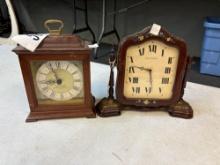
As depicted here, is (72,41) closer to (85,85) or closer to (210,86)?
(85,85)

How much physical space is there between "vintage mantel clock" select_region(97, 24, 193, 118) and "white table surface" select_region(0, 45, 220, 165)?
0.05 meters

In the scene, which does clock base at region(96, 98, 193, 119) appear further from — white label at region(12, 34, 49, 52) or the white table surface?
white label at region(12, 34, 49, 52)

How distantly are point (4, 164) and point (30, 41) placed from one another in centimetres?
45

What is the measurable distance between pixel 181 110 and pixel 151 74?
216 mm

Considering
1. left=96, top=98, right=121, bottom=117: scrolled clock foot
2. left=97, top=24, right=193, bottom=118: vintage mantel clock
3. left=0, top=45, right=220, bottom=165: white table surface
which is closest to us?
left=0, top=45, right=220, bottom=165: white table surface

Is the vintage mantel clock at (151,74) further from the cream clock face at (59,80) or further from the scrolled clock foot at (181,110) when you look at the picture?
the cream clock face at (59,80)

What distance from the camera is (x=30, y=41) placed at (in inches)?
35.3

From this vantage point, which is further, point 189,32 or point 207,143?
point 189,32

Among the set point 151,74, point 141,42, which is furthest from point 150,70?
point 141,42

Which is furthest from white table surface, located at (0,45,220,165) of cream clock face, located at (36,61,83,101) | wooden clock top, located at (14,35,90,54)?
wooden clock top, located at (14,35,90,54)

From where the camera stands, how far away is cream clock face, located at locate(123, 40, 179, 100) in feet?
3.21

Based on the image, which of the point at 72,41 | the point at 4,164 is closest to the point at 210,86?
the point at 72,41

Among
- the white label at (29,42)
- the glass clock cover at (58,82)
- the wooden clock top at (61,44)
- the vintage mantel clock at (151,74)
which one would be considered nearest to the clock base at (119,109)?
the vintage mantel clock at (151,74)

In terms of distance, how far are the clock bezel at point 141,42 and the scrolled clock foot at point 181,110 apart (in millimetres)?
25
